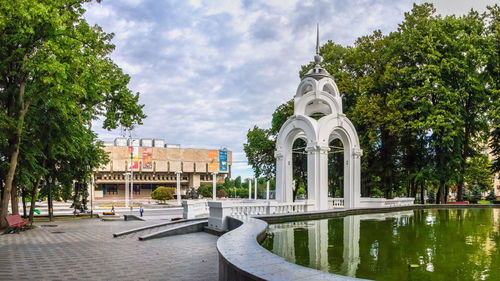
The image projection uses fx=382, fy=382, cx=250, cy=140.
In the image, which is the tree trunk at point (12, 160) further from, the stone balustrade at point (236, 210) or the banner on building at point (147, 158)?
the banner on building at point (147, 158)

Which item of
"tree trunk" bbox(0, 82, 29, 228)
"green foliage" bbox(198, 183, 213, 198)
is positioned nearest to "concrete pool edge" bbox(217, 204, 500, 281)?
"tree trunk" bbox(0, 82, 29, 228)

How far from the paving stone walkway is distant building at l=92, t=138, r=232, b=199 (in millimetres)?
66605

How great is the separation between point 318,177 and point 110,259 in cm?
1376

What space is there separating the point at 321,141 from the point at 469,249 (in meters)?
12.3

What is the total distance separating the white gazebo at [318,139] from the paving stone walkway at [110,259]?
30.6 feet

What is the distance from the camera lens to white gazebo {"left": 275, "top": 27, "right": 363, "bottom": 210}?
2109 centimetres

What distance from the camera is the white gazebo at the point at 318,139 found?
21.1 m

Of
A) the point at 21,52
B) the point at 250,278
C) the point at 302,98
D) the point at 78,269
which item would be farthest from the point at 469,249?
the point at 21,52

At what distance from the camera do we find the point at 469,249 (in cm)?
929

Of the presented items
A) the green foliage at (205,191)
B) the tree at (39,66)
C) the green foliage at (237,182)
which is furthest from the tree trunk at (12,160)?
the green foliage at (237,182)

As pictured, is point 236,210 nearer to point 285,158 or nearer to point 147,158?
point 285,158

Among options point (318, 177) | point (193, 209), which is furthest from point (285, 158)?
point (193, 209)

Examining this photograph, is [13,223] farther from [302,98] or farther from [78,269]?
[302,98]

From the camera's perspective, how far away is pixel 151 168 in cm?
8575
